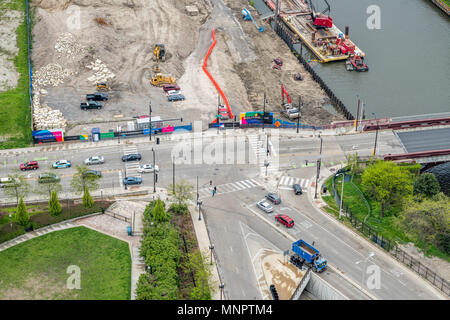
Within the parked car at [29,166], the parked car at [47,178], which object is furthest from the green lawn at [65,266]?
the parked car at [29,166]

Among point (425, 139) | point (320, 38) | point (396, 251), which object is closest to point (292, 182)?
point (396, 251)

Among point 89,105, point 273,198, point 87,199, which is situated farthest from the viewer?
point 89,105

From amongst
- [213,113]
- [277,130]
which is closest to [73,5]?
[213,113]

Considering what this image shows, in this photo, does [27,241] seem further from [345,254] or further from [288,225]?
[345,254]

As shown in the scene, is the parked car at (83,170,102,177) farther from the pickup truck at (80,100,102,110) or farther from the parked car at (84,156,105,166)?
the pickup truck at (80,100,102,110)

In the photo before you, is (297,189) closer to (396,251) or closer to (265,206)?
(265,206)
